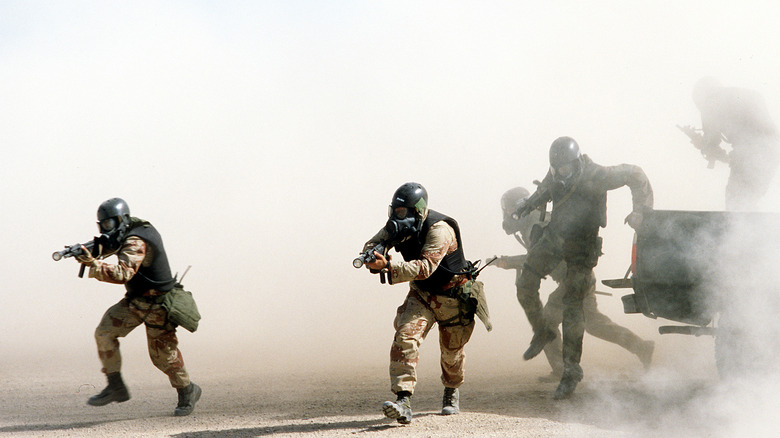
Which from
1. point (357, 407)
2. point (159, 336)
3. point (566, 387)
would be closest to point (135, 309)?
point (159, 336)

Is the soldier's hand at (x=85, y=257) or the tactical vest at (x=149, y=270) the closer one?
the soldier's hand at (x=85, y=257)

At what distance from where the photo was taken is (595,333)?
779 cm

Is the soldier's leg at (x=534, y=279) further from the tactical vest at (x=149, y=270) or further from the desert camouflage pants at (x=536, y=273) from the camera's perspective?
the tactical vest at (x=149, y=270)

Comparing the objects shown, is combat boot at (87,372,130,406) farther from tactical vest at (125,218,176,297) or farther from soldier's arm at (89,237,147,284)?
soldier's arm at (89,237,147,284)

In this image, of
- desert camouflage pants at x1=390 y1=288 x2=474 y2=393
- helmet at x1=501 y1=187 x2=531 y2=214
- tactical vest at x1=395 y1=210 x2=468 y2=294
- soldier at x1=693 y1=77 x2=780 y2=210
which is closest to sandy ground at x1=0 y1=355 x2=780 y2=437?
desert camouflage pants at x1=390 y1=288 x2=474 y2=393

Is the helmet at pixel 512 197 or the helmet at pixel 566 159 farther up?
the helmet at pixel 566 159

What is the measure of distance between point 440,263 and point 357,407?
1.51m

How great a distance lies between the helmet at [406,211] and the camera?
526cm

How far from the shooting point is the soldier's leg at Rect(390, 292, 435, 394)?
16.6 ft

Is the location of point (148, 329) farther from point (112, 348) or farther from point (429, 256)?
point (429, 256)

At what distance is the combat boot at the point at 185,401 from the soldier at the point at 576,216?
3.01m

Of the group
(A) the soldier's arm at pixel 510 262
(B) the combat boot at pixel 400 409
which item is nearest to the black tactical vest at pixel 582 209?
(A) the soldier's arm at pixel 510 262

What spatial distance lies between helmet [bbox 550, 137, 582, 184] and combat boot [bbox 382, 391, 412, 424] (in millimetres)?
2796

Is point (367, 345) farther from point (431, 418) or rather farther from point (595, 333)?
point (431, 418)
